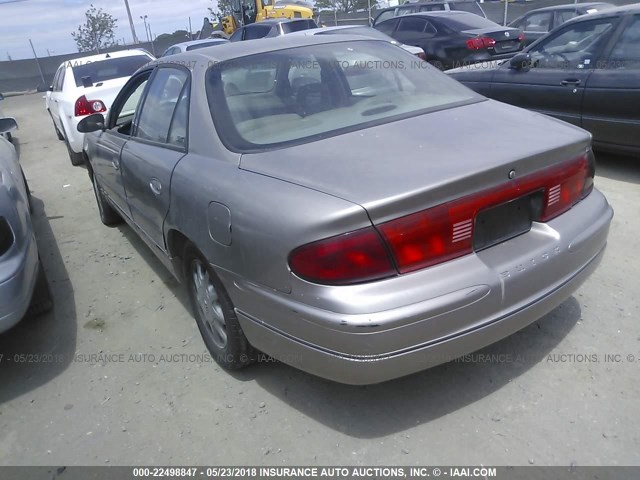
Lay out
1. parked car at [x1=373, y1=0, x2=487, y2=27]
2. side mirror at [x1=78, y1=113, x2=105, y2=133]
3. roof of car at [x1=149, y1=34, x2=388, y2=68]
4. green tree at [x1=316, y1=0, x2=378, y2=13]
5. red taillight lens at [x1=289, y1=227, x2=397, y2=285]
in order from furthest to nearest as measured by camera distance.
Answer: green tree at [x1=316, y1=0, x2=378, y2=13] < parked car at [x1=373, y1=0, x2=487, y2=27] < side mirror at [x1=78, y1=113, x2=105, y2=133] < roof of car at [x1=149, y1=34, x2=388, y2=68] < red taillight lens at [x1=289, y1=227, x2=397, y2=285]

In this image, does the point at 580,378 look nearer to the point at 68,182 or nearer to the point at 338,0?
the point at 68,182

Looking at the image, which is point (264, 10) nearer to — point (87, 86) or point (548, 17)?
point (548, 17)

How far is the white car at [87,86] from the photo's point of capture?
7453 millimetres

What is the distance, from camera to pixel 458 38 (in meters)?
10.6

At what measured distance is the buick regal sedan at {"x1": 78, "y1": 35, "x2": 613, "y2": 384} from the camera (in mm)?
1995

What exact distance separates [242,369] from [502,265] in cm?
145

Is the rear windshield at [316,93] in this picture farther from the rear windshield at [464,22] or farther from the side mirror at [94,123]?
the rear windshield at [464,22]

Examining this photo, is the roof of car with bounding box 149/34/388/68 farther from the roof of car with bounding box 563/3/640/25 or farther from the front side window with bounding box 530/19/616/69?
the roof of car with bounding box 563/3/640/25

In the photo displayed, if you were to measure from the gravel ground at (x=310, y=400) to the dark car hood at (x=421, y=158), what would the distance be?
102 centimetres

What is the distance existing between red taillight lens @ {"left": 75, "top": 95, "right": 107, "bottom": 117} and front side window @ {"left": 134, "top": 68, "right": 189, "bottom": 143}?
427 cm

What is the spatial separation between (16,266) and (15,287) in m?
0.13

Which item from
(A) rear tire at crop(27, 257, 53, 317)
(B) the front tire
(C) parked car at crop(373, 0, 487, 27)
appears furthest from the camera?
(C) parked car at crop(373, 0, 487, 27)

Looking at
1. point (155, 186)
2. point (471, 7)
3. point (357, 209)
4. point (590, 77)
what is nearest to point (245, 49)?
point (155, 186)

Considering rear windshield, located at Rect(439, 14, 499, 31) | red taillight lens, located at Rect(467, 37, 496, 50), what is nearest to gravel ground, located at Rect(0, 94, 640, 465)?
red taillight lens, located at Rect(467, 37, 496, 50)
